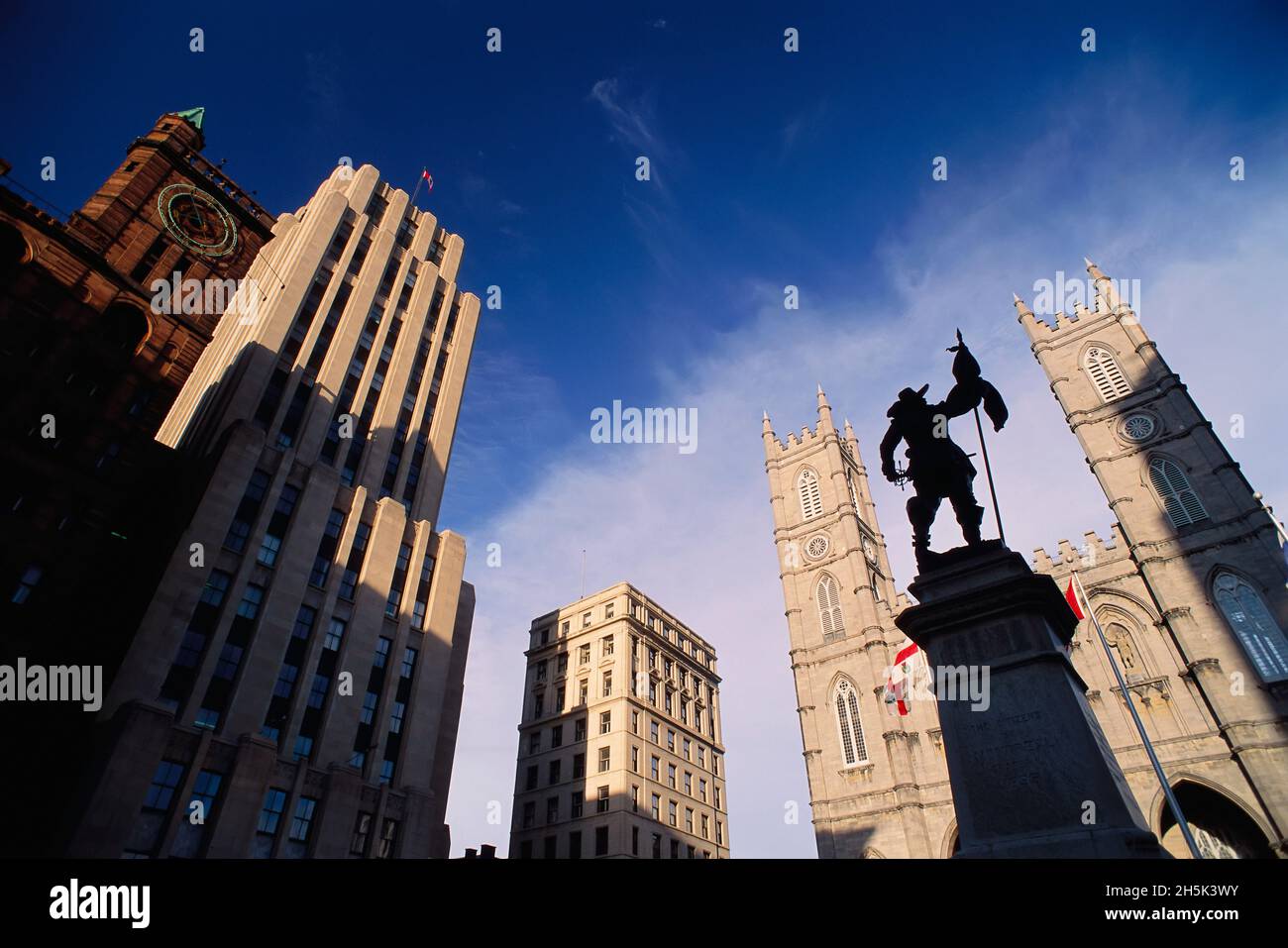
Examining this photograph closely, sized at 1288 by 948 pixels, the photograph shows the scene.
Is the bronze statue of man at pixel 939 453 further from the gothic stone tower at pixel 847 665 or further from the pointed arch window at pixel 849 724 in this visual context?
the pointed arch window at pixel 849 724

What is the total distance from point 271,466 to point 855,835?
150ft

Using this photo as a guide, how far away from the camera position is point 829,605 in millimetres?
58688

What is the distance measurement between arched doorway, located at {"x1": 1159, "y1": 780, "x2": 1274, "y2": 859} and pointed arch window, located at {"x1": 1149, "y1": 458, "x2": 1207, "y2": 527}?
1743 centimetres

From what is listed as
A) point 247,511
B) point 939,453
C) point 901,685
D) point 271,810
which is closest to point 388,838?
point 271,810

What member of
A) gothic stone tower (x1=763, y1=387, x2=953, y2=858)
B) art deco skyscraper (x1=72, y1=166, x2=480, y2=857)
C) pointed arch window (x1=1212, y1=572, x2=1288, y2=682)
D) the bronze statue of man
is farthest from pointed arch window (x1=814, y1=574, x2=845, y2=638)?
the bronze statue of man

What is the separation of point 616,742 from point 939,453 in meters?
49.4

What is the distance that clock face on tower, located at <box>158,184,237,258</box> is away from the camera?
3891 centimetres

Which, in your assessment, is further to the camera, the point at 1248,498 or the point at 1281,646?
the point at 1248,498

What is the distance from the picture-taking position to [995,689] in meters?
7.30

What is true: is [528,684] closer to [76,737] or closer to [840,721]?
[840,721]

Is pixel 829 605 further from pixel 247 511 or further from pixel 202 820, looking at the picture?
pixel 202 820

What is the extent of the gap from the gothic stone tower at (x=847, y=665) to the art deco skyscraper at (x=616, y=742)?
12.2 m

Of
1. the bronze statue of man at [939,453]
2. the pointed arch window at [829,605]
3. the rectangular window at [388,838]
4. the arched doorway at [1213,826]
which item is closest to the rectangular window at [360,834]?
the rectangular window at [388,838]
